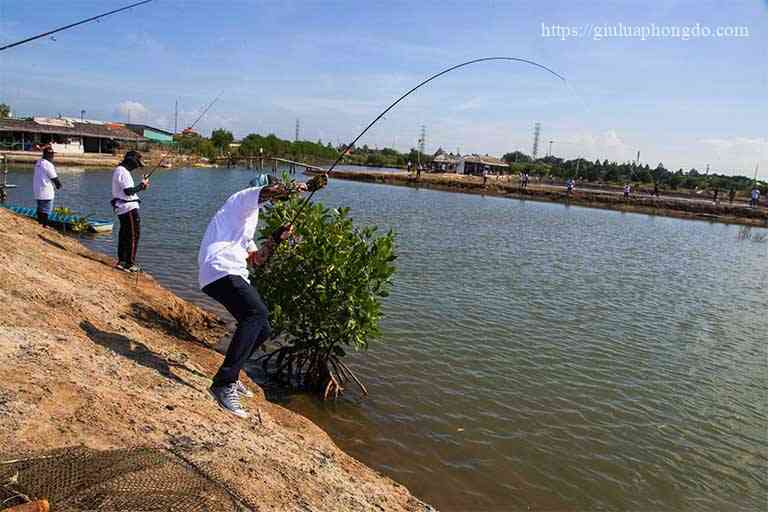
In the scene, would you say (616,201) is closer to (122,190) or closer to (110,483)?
(122,190)

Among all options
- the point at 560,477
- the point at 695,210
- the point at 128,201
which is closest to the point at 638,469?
the point at 560,477

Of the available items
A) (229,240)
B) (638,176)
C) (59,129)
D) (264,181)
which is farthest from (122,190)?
(638,176)

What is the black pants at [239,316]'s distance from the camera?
572cm

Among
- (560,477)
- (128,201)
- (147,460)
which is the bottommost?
(560,477)

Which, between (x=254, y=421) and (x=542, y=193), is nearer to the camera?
(x=254, y=421)

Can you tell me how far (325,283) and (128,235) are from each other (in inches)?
197

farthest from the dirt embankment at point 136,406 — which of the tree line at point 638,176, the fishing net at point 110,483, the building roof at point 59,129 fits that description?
the tree line at point 638,176

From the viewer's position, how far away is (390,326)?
38.5ft

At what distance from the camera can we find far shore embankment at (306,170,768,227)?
171 feet

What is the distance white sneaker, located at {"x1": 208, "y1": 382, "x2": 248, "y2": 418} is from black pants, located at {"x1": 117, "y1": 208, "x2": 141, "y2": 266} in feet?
19.8

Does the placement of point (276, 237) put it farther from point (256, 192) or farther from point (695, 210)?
point (695, 210)

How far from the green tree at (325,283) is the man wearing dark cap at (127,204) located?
12.5ft

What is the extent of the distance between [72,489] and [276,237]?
3.40 metres

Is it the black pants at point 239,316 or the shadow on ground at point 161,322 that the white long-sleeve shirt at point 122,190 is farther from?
the black pants at point 239,316
